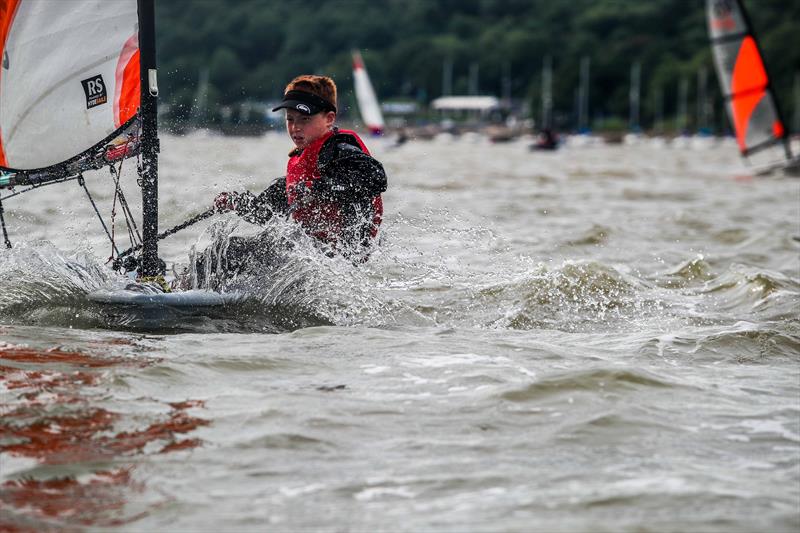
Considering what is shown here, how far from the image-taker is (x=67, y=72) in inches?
267

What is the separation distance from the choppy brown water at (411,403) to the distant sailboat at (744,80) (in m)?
17.9

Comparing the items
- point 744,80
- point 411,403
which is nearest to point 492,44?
point 744,80

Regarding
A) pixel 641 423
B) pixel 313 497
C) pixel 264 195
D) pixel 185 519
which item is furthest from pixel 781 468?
pixel 264 195

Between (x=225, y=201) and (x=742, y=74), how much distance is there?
20887 mm

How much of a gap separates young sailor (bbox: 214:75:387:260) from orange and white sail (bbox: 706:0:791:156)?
2034cm

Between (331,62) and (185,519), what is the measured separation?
336 ft

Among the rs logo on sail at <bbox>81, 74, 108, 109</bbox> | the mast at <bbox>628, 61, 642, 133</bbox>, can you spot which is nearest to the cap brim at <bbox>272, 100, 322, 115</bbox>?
the rs logo on sail at <bbox>81, 74, 108, 109</bbox>

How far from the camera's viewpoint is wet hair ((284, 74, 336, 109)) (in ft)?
22.0

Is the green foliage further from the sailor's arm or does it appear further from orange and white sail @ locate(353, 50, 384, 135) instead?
the sailor's arm

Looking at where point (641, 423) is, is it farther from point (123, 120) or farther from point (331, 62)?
point (331, 62)

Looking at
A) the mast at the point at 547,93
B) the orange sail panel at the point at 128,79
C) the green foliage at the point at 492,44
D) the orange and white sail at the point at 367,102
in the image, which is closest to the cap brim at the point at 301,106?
the orange sail panel at the point at 128,79

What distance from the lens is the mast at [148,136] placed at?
6477 mm

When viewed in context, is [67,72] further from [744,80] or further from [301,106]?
[744,80]

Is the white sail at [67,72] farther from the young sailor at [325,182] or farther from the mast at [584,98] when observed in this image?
the mast at [584,98]
